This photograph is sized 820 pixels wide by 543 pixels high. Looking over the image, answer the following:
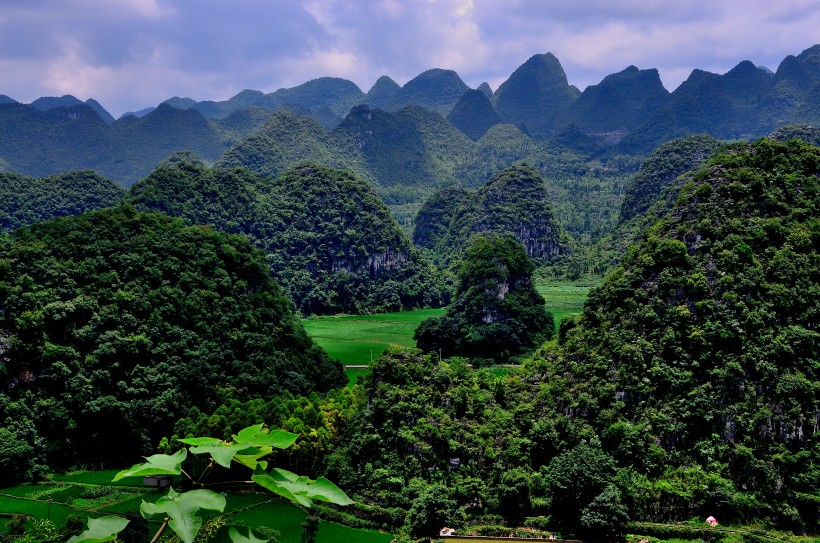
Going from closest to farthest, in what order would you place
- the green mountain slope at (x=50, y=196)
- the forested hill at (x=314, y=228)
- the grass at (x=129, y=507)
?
1. the grass at (x=129, y=507)
2. the forested hill at (x=314, y=228)
3. the green mountain slope at (x=50, y=196)

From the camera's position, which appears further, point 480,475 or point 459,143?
point 459,143

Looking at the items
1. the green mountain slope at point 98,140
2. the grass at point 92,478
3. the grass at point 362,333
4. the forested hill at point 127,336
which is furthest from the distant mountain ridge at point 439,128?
the grass at point 92,478

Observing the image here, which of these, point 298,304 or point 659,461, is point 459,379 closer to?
point 659,461

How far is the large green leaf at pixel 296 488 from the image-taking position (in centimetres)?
219

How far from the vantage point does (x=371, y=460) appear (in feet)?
85.3

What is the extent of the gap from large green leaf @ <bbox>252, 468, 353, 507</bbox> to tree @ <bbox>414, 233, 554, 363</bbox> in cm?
4521

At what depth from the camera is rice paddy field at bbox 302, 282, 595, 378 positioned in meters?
48.5

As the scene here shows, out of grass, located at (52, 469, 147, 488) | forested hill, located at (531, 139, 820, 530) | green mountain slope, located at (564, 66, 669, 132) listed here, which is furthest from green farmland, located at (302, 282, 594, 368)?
green mountain slope, located at (564, 66, 669, 132)

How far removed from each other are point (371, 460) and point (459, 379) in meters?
5.75

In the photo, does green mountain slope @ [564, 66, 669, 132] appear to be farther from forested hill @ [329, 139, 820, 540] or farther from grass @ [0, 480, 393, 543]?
grass @ [0, 480, 393, 543]

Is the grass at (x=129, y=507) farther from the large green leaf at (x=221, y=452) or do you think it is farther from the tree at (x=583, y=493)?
the large green leaf at (x=221, y=452)

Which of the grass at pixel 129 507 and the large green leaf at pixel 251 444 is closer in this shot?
the large green leaf at pixel 251 444

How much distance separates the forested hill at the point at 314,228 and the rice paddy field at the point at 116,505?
41032 millimetres

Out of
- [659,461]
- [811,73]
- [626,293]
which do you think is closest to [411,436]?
[659,461]
